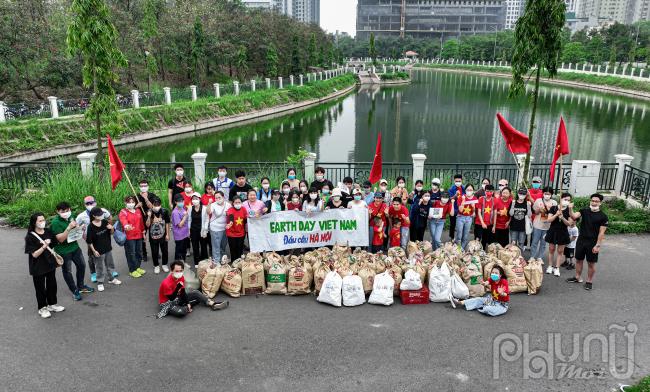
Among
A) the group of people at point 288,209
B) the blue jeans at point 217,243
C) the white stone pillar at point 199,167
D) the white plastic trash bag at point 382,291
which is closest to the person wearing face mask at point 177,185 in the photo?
the group of people at point 288,209

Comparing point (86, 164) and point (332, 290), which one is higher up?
point (86, 164)

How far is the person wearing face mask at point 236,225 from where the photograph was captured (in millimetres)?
8078

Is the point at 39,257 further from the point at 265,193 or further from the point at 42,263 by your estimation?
the point at 265,193

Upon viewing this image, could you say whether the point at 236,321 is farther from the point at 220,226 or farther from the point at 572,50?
the point at 572,50

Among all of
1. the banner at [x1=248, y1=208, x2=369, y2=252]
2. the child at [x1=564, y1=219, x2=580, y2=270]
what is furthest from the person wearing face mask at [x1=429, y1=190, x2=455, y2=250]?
the child at [x1=564, y1=219, x2=580, y2=270]

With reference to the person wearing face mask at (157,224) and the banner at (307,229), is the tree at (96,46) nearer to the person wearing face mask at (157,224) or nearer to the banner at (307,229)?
the person wearing face mask at (157,224)

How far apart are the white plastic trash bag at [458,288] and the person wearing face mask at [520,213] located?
2.10m

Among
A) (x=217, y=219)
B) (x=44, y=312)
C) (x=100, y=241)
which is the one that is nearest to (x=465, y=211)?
(x=217, y=219)

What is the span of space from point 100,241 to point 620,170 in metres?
11.9

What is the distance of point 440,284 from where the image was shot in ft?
23.4

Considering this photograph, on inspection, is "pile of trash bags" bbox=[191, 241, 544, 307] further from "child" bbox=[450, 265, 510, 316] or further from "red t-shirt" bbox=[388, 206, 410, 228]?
"red t-shirt" bbox=[388, 206, 410, 228]

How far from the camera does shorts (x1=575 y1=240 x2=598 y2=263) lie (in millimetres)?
7516

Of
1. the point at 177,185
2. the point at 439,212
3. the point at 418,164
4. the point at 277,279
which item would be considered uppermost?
Result: the point at 177,185

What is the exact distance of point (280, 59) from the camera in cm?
4588
